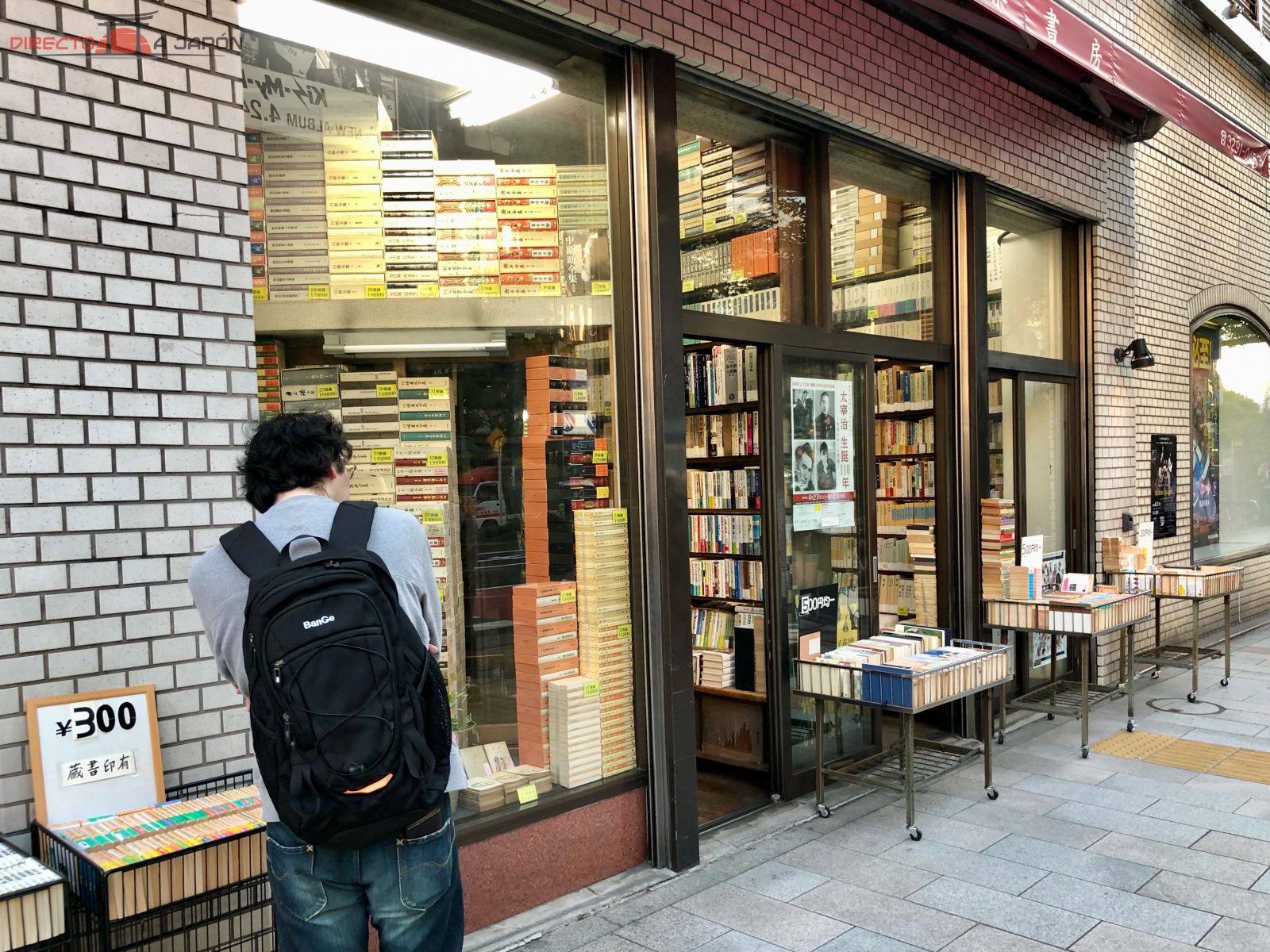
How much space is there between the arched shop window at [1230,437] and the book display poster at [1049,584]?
2953mm

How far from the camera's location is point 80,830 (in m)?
2.28

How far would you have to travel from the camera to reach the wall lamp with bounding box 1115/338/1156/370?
298 inches

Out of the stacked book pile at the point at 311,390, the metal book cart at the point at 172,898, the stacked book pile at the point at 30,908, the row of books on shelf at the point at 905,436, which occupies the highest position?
the stacked book pile at the point at 311,390

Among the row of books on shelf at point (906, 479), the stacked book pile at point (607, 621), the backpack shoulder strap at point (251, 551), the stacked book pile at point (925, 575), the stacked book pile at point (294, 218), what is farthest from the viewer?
the row of books on shelf at point (906, 479)

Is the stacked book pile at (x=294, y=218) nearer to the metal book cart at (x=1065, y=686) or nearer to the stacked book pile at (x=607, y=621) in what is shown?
the stacked book pile at (x=607, y=621)

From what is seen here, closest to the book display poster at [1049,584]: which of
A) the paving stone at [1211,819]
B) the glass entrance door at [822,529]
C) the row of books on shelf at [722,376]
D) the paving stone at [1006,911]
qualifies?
the glass entrance door at [822,529]

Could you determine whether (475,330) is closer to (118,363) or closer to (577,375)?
(577,375)

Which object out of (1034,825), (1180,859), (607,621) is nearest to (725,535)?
(607,621)

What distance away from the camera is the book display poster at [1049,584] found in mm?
6883

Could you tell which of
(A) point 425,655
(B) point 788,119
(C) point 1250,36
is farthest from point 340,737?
(C) point 1250,36

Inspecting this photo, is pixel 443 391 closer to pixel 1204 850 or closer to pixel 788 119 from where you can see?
pixel 788 119

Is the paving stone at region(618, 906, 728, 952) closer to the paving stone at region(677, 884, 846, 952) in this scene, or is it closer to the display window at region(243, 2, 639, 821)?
the paving stone at region(677, 884, 846, 952)

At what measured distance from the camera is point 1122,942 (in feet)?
11.1

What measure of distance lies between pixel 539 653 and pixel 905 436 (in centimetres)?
379
